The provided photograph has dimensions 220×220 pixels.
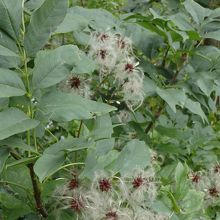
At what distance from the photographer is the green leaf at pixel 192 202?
1.45 m

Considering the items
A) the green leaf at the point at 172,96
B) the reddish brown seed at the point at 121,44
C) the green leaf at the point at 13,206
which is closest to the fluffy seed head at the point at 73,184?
the green leaf at the point at 13,206

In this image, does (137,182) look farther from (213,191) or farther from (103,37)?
(213,191)

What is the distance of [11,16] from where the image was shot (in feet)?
3.73

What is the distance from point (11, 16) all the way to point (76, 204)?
0.44 meters

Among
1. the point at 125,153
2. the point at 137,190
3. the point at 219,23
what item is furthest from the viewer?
the point at 219,23

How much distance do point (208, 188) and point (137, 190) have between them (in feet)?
2.09

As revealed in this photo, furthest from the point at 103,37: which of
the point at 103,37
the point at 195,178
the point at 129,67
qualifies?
the point at 195,178

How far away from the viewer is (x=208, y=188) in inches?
67.0

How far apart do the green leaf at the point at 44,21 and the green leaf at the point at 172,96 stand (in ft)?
2.05

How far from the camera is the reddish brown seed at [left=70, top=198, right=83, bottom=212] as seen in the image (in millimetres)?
1163

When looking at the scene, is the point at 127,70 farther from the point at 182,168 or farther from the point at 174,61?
the point at 174,61

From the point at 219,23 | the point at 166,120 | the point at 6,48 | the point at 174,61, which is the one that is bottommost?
the point at 166,120

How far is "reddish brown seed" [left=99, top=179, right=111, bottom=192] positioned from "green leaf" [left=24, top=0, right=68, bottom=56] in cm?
34

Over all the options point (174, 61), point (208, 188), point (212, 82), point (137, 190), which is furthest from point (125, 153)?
point (174, 61)
